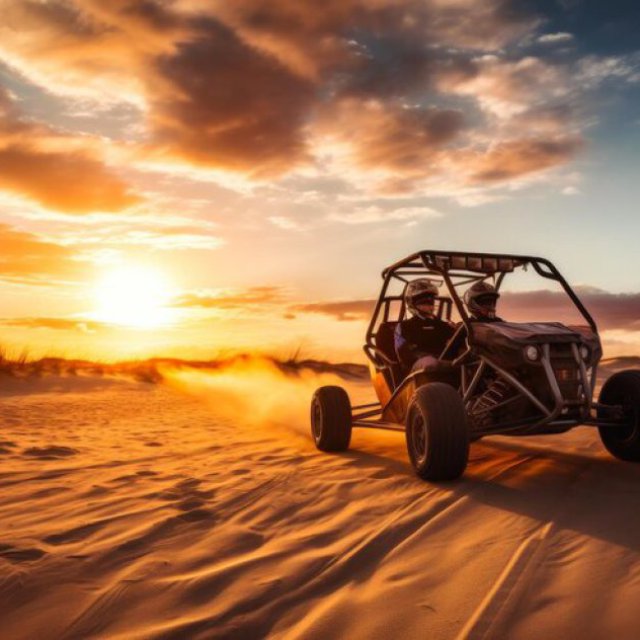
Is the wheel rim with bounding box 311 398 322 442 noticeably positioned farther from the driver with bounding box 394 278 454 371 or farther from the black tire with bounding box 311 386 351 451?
the driver with bounding box 394 278 454 371

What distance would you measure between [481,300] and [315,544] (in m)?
3.34

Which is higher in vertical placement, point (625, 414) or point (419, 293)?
point (419, 293)

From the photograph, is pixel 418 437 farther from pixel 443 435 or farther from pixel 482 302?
pixel 482 302

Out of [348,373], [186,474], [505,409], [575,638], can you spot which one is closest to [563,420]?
[505,409]

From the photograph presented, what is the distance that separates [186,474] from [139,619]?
9.74 ft

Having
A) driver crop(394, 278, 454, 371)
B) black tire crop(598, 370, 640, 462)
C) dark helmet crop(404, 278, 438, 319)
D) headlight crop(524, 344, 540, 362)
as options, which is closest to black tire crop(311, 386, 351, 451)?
driver crop(394, 278, 454, 371)

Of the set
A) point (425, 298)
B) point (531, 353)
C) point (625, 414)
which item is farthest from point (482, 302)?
point (625, 414)

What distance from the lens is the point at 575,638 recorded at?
2375 millimetres

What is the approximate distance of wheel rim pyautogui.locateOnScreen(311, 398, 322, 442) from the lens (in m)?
6.87

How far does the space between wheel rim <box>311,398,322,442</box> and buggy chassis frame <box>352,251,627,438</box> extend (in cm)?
41

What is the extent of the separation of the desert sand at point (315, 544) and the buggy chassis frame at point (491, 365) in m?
0.43

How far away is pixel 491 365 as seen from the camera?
16.6ft

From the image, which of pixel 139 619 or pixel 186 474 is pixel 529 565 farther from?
pixel 186 474

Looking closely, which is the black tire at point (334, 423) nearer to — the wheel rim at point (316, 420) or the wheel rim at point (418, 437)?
the wheel rim at point (316, 420)
